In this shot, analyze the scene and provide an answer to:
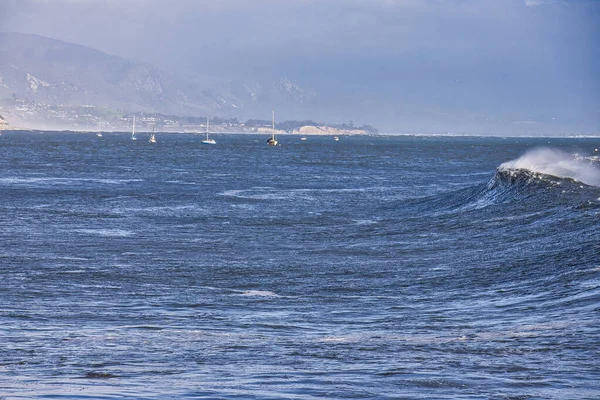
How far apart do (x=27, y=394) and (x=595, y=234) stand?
21177mm

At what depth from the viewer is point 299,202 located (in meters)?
52.7

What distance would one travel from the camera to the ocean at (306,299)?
12.6m

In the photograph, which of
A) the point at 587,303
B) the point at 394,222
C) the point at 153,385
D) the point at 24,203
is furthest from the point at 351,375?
the point at 24,203

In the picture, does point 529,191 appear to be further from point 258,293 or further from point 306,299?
point 306,299

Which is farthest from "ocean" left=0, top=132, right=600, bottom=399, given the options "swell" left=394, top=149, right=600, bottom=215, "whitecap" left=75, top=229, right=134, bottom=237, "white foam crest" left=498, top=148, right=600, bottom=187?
"white foam crest" left=498, top=148, right=600, bottom=187

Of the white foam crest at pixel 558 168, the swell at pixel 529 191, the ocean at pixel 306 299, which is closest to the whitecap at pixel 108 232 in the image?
the ocean at pixel 306 299

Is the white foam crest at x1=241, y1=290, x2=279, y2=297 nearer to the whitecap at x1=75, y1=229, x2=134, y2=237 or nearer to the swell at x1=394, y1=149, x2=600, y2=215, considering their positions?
the whitecap at x1=75, y1=229, x2=134, y2=237

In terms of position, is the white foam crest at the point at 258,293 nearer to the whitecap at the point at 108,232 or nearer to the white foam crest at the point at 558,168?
the whitecap at the point at 108,232

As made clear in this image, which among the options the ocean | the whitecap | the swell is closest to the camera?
the ocean

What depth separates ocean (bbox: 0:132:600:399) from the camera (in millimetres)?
12633

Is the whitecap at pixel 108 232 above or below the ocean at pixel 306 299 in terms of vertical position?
below

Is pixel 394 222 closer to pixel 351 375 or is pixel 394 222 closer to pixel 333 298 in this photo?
pixel 333 298

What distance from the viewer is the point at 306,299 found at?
21.3 meters

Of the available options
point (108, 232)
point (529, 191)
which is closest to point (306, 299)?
point (108, 232)
